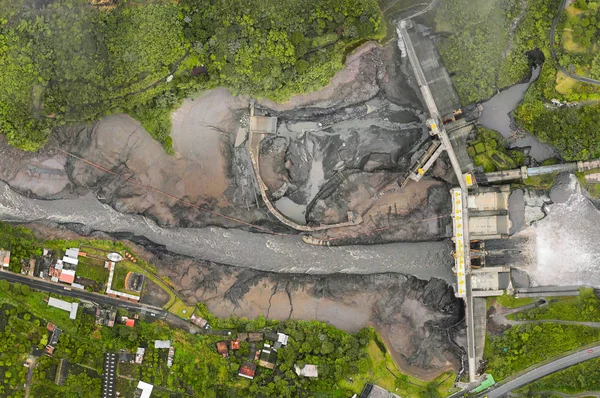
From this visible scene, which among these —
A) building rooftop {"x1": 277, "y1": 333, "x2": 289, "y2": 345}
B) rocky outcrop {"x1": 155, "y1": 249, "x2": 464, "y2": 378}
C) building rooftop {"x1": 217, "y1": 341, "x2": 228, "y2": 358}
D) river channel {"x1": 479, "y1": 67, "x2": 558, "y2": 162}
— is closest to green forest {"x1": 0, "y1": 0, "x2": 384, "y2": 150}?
river channel {"x1": 479, "y1": 67, "x2": 558, "y2": 162}

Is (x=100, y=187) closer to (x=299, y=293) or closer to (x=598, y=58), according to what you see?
(x=299, y=293)

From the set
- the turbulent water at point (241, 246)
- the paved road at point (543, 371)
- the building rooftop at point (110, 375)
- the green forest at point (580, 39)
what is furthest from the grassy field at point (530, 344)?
the building rooftop at point (110, 375)

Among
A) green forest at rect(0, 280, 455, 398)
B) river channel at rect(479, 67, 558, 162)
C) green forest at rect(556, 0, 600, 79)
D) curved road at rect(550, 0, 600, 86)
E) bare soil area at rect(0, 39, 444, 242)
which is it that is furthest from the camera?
bare soil area at rect(0, 39, 444, 242)

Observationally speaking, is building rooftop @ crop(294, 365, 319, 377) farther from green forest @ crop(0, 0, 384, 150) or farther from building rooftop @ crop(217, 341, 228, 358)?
green forest @ crop(0, 0, 384, 150)

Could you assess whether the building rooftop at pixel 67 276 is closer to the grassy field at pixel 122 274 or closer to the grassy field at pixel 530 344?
the grassy field at pixel 122 274

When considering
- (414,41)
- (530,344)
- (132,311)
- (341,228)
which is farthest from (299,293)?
(414,41)
